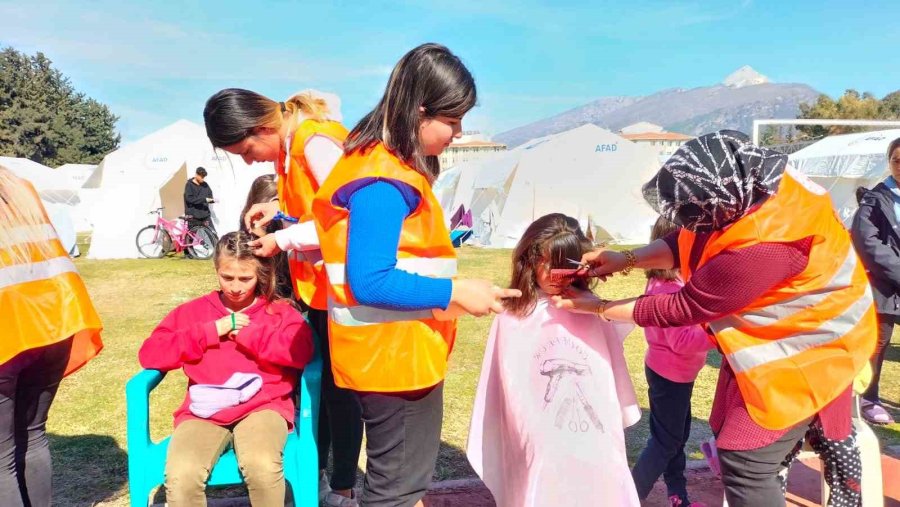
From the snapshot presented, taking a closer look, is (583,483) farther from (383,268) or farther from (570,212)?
(570,212)

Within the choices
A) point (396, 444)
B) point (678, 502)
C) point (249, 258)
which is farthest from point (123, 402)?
point (678, 502)

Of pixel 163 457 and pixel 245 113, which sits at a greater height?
pixel 245 113

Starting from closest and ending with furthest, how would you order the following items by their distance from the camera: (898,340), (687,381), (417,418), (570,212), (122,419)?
1. (417,418)
2. (687,381)
3. (122,419)
4. (898,340)
5. (570,212)

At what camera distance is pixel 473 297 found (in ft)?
5.63

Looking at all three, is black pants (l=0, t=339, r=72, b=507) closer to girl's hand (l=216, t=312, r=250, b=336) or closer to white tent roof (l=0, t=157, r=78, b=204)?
girl's hand (l=216, t=312, r=250, b=336)

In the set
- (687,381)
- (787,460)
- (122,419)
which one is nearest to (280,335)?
(687,381)

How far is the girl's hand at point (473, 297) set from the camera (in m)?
1.71

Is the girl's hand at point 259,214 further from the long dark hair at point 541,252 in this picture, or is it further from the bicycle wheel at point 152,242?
the bicycle wheel at point 152,242

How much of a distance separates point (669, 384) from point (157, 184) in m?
14.5

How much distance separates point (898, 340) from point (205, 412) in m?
6.71

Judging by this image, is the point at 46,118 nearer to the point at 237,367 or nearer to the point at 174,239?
the point at 174,239

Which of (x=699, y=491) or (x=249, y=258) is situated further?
(x=699, y=491)

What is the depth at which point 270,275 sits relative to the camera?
2748 millimetres

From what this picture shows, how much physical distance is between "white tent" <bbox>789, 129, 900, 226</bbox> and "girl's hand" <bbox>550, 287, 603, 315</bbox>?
1273 cm
